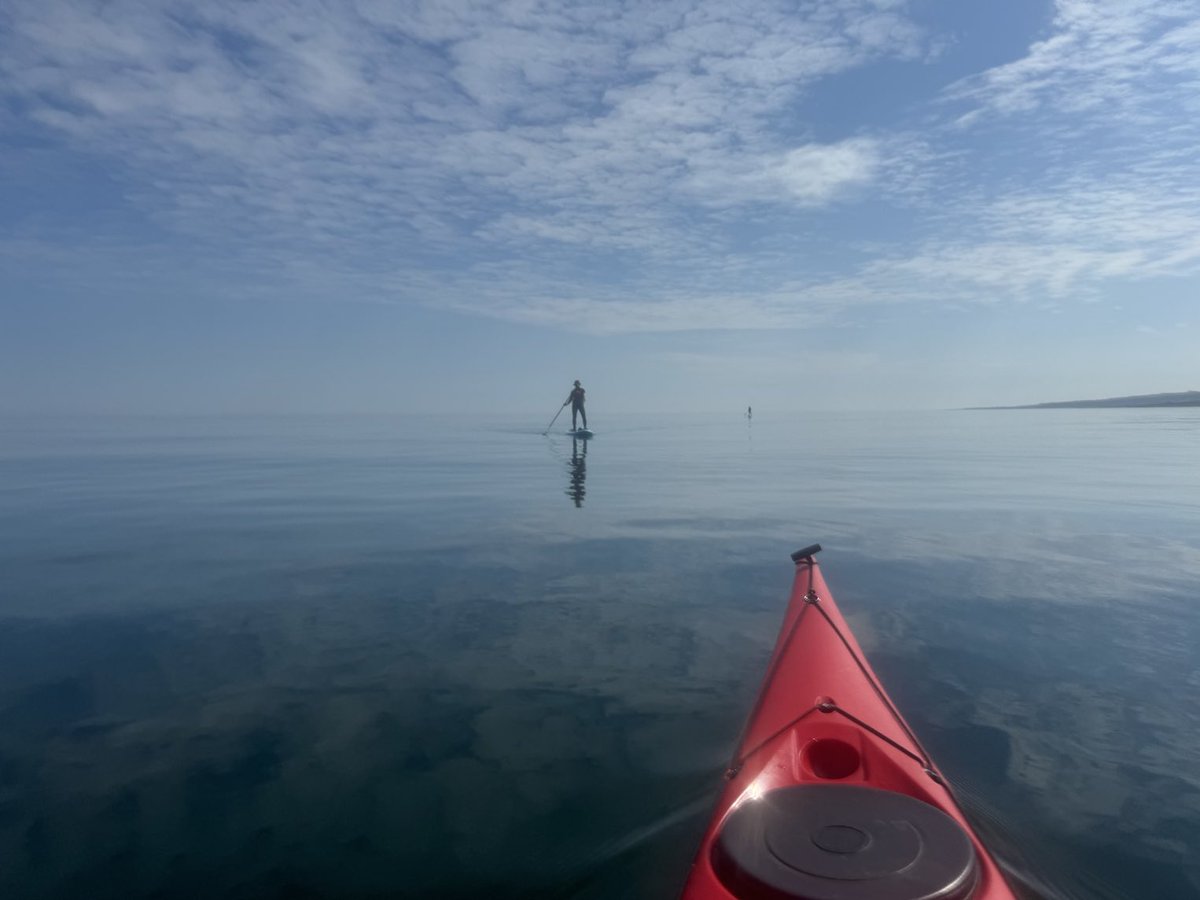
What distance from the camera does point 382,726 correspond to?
586 centimetres

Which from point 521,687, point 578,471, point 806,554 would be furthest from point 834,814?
point 578,471

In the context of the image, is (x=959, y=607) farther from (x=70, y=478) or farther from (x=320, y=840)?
(x=70, y=478)

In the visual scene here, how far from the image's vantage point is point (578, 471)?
2353cm

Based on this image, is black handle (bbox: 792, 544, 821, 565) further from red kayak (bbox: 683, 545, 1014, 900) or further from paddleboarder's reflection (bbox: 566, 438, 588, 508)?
paddleboarder's reflection (bbox: 566, 438, 588, 508)

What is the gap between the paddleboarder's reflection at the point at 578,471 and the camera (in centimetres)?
1783

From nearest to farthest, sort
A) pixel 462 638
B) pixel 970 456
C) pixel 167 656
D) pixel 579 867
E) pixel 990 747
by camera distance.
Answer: pixel 579 867, pixel 990 747, pixel 167 656, pixel 462 638, pixel 970 456

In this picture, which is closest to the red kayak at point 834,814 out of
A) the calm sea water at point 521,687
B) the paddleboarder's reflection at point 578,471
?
the calm sea water at point 521,687

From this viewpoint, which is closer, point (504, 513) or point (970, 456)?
point (504, 513)

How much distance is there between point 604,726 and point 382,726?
1.69 m

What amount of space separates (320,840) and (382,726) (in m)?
1.37

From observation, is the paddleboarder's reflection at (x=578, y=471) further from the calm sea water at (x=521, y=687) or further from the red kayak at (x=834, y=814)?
the red kayak at (x=834, y=814)

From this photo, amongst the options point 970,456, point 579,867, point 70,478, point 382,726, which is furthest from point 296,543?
point 970,456

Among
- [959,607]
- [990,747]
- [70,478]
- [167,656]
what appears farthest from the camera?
[70,478]

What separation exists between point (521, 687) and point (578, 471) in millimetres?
16997
